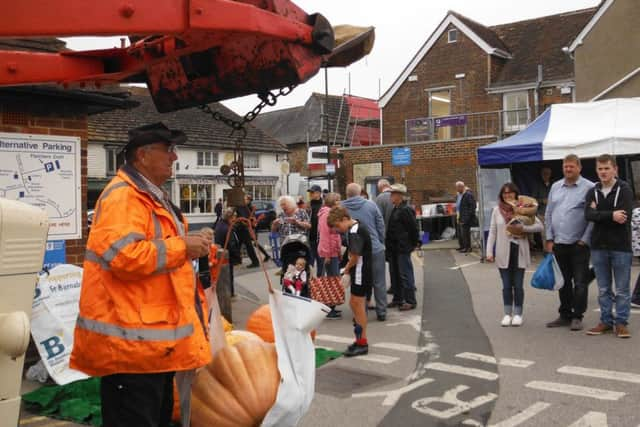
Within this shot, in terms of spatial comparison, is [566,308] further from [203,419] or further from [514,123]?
[514,123]

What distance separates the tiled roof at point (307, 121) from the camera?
159 feet

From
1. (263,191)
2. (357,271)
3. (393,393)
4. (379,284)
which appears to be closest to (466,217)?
(379,284)

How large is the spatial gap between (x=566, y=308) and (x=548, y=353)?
143 cm

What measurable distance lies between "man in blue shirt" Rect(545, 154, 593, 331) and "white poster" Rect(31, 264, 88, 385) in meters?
5.40

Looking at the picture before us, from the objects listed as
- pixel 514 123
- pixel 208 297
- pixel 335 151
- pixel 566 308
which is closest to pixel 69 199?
pixel 208 297

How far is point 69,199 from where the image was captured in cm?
665

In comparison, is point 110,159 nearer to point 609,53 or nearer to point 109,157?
point 109,157

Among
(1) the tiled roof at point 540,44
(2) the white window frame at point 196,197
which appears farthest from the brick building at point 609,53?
(2) the white window frame at point 196,197

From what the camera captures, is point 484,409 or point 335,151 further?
point 335,151

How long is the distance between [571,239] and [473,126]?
2313cm

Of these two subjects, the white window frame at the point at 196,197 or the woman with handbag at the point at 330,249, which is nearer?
the woman with handbag at the point at 330,249

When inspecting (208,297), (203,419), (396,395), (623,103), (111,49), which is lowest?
(396,395)

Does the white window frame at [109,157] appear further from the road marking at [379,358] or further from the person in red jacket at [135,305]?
the person in red jacket at [135,305]

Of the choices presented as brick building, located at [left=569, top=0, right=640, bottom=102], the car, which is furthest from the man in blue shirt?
the car
